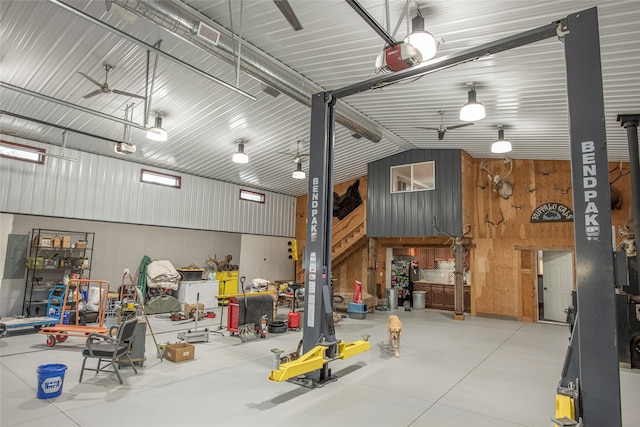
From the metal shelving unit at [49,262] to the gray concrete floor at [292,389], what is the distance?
5.09ft

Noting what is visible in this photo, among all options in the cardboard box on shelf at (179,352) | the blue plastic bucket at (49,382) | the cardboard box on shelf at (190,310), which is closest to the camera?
the blue plastic bucket at (49,382)

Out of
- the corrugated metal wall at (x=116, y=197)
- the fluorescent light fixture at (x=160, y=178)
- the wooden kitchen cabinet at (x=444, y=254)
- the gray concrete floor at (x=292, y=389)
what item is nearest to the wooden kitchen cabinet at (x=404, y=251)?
the wooden kitchen cabinet at (x=444, y=254)

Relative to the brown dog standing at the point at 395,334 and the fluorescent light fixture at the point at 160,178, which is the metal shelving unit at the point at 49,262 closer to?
the fluorescent light fixture at the point at 160,178

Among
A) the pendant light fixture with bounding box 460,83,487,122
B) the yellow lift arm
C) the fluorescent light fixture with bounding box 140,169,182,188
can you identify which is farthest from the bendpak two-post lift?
the fluorescent light fixture with bounding box 140,169,182,188

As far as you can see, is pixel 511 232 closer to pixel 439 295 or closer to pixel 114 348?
pixel 439 295

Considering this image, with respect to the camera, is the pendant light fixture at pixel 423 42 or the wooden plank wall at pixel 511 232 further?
the wooden plank wall at pixel 511 232

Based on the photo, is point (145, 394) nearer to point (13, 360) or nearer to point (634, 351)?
point (13, 360)

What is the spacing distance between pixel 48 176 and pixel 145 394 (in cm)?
756

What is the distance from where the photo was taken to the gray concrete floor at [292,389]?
412cm

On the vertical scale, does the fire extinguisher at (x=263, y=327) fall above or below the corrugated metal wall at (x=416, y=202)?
below

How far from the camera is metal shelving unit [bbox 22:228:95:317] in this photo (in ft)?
29.6

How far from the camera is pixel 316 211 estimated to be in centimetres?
569

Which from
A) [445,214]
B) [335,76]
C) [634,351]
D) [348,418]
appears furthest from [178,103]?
[634,351]

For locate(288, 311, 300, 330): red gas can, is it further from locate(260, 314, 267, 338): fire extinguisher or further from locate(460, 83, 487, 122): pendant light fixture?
locate(460, 83, 487, 122): pendant light fixture
